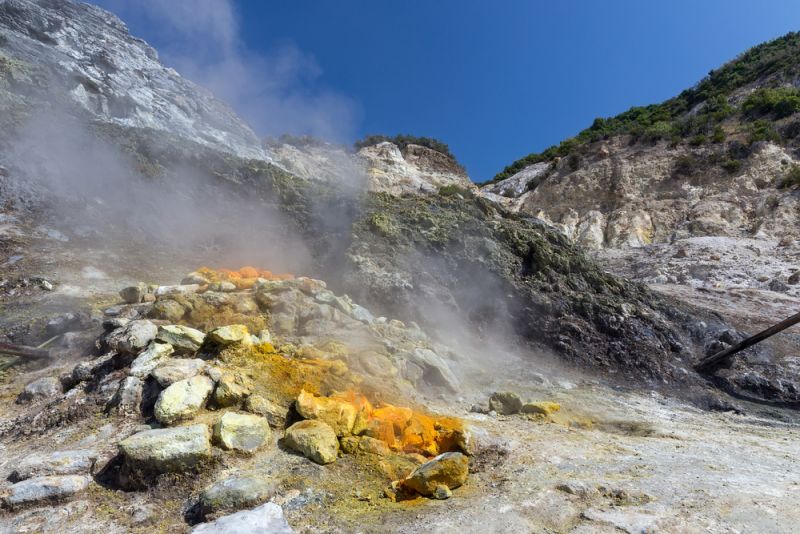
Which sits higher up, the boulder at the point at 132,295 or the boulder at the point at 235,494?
the boulder at the point at 132,295

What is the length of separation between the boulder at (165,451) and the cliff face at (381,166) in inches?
877

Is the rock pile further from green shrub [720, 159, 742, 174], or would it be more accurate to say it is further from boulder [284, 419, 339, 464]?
green shrub [720, 159, 742, 174]

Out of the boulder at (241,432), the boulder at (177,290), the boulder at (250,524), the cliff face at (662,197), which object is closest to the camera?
the boulder at (250,524)

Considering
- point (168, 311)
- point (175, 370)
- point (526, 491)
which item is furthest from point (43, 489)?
point (526, 491)

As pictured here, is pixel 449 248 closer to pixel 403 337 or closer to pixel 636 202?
pixel 403 337

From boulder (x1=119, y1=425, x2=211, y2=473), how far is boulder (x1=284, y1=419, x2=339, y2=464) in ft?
2.41

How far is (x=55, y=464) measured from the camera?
3.82 m

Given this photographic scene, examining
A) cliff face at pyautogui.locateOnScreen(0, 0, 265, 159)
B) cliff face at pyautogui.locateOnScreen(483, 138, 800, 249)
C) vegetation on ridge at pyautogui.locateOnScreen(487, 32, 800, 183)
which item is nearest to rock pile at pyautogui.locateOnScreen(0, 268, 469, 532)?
cliff face at pyautogui.locateOnScreen(0, 0, 265, 159)

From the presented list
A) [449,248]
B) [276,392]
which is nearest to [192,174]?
[449,248]

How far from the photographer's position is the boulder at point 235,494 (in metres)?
3.34

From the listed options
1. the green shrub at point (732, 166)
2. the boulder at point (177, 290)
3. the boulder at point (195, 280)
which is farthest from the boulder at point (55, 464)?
the green shrub at point (732, 166)

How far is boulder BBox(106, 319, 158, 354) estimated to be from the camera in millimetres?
5363

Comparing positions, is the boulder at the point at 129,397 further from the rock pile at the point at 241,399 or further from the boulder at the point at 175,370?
the boulder at the point at 175,370

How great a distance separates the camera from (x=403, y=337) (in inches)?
328
